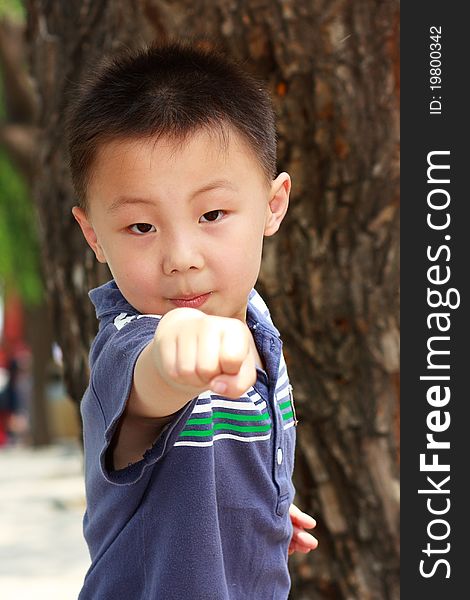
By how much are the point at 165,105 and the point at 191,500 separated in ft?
1.96

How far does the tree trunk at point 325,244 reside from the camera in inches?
111

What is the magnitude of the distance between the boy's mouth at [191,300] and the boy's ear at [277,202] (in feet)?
0.85

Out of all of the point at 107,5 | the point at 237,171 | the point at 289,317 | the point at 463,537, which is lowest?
the point at 463,537

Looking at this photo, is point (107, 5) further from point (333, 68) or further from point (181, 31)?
point (333, 68)

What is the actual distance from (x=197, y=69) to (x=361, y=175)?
4.11 feet

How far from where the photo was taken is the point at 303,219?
2.92 metres

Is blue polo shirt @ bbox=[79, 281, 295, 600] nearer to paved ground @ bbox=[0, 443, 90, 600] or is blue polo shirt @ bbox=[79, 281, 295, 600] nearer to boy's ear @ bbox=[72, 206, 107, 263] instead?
boy's ear @ bbox=[72, 206, 107, 263]

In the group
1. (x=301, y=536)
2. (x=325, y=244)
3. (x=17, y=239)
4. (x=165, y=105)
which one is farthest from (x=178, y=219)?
(x=17, y=239)

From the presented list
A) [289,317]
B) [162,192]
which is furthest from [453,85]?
[162,192]

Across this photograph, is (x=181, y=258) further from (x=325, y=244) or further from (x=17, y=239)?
(x=17, y=239)

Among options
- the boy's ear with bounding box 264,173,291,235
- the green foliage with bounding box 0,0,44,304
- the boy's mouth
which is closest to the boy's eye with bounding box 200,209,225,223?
the boy's mouth

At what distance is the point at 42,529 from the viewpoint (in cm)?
835

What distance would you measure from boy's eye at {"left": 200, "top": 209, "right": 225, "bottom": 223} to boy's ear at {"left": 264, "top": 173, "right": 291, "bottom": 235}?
22 cm

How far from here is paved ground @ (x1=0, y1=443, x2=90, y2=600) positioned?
6633 mm
